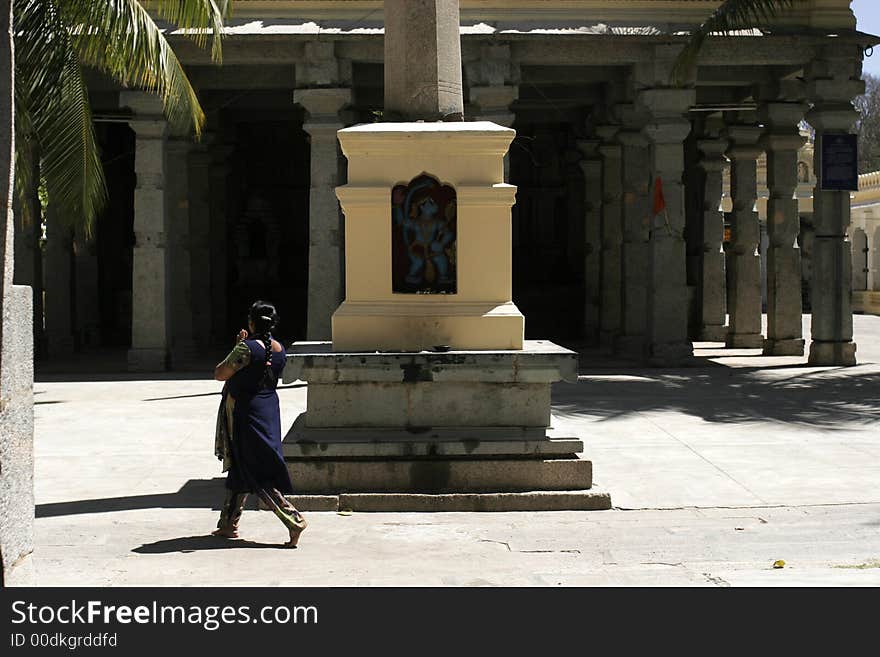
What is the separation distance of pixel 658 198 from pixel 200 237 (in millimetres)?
9336

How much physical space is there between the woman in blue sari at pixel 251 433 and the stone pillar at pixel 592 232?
1726cm

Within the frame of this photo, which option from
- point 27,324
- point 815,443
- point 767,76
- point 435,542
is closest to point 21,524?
point 27,324

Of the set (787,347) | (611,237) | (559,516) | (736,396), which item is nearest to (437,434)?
(559,516)

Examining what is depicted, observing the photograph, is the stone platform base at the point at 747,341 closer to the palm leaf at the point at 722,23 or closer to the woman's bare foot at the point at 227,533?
the palm leaf at the point at 722,23

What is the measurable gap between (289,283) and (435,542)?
23958 mm

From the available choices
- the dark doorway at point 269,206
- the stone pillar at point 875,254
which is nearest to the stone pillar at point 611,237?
the dark doorway at point 269,206

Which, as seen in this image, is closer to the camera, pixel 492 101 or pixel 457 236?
pixel 457 236

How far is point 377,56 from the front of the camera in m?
18.1

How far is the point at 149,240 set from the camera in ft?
60.9

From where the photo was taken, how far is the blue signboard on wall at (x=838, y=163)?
739 inches

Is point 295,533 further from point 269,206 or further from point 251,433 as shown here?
point 269,206

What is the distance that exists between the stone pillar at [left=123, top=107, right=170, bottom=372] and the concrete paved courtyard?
4153 millimetres

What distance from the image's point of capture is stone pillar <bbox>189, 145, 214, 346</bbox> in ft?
76.4

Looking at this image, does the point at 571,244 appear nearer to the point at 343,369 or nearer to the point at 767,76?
the point at 767,76
